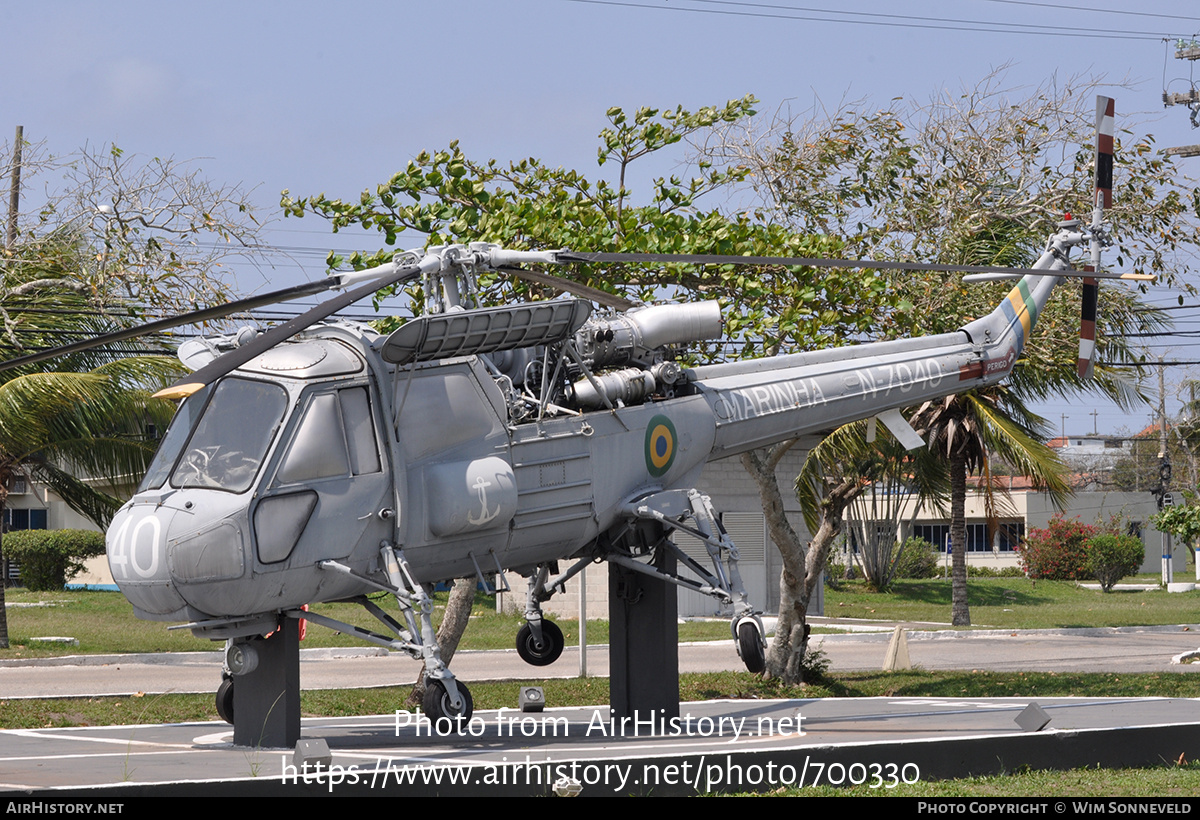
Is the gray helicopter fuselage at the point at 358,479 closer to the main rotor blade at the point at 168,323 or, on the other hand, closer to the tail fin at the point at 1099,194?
the main rotor blade at the point at 168,323

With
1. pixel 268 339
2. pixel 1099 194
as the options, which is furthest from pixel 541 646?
pixel 1099 194

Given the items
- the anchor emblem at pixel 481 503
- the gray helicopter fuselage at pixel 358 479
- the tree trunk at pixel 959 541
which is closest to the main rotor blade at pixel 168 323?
the gray helicopter fuselage at pixel 358 479

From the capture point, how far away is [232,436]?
10.7 metres

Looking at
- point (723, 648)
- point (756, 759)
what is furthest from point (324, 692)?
point (723, 648)

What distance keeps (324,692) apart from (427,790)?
10.5 m

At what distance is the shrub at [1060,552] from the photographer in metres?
53.6

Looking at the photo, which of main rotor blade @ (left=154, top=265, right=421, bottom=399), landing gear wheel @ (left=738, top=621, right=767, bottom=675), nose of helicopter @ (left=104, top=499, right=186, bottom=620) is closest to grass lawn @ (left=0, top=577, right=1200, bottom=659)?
nose of helicopter @ (left=104, top=499, right=186, bottom=620)

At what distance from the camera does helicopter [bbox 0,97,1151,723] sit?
1038 centimetres

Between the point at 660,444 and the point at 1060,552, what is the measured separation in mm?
45141

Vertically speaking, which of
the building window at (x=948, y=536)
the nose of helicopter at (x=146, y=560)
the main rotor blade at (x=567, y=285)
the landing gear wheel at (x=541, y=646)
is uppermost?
the main rotor blade at (x=567, y=285)

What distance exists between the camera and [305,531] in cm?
1060

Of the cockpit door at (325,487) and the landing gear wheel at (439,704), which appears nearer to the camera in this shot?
→ the cockpit door at (325,487)

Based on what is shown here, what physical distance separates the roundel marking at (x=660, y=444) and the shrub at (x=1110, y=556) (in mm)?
43243

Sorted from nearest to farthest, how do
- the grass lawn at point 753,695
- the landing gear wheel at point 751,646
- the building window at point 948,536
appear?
the grass lawn at point 753,695 < the landing gear wheel at point 751,646 < the building window at point 948,536
